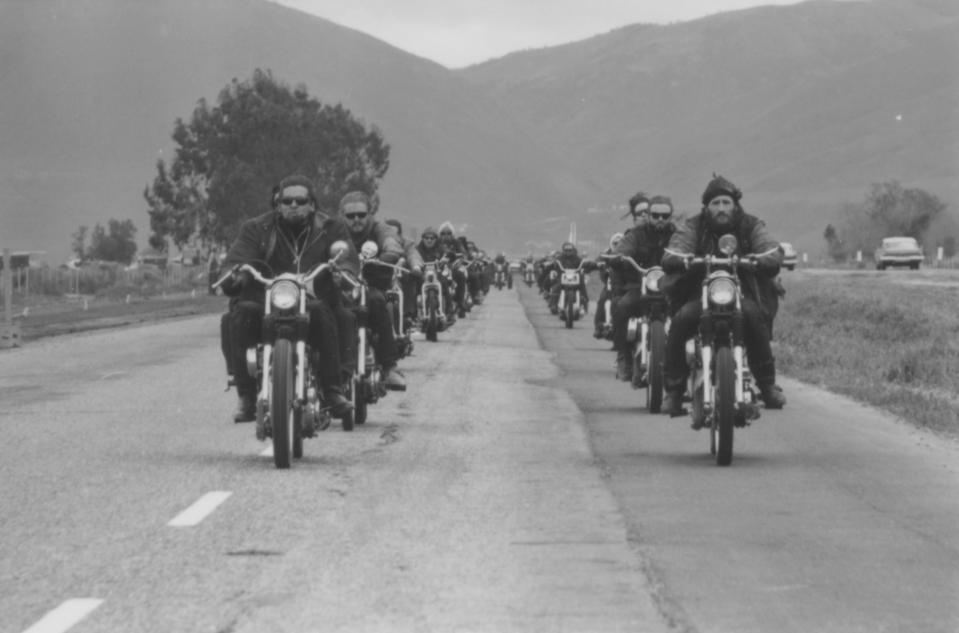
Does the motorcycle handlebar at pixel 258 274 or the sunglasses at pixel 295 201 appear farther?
the sunglasses at pixel 295 201

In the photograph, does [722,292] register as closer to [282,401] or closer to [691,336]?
[691,336]

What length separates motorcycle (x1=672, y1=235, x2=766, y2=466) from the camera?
554 inches

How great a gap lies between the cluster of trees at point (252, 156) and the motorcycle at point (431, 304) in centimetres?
7728

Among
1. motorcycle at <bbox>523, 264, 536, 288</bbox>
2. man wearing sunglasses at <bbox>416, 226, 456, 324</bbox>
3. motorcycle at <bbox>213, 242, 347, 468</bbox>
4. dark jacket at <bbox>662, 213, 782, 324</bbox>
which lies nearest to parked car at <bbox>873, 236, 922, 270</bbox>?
motorcycle at <bbox>523, 264, 536, 288</bbox>

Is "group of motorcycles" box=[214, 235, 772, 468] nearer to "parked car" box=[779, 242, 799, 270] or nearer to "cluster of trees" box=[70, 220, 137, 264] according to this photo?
"parked car" box=[779, 242, 799, 270]

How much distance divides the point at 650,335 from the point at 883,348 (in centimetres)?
1376

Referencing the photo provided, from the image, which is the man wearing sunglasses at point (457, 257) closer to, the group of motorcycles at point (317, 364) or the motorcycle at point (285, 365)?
the group of motorcycles at point (317, 364)

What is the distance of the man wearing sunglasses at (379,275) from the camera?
713 inches

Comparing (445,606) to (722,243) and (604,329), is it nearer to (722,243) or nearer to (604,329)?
(722,243)

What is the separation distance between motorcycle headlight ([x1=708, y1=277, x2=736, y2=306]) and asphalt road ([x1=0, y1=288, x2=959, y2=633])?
43.6 inches

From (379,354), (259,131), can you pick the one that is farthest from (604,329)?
(259,131)

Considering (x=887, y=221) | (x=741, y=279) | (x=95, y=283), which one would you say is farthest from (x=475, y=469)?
(x=887, y=221)

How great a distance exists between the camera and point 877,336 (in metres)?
35.8

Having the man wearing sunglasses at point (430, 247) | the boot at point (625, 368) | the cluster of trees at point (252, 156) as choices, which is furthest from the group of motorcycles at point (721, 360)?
the cluster of trees at point (252, 156)
